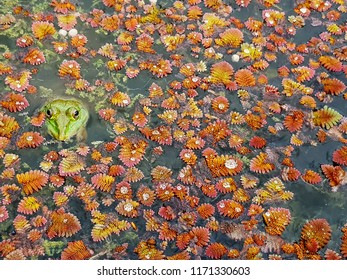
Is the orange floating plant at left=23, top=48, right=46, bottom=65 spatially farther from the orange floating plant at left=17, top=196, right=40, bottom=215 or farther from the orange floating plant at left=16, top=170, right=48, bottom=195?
the orange floating plant at left=17, top=196, right=40, bottom=215

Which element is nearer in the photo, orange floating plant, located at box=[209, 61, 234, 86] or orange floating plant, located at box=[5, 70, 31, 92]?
orange floating plant, located at box=[5, 70, 31, 92]

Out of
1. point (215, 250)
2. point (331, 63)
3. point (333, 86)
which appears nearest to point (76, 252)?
point (215, 250)

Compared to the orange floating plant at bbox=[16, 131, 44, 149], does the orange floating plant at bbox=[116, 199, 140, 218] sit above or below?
below

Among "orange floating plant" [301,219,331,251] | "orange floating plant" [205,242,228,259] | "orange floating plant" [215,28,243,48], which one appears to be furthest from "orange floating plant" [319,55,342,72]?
"orange floating plant" [205,242,228,259]

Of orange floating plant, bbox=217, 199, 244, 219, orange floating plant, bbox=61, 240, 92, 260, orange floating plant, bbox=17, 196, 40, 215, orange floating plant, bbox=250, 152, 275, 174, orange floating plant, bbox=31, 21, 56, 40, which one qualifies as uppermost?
orange floating plant, bbox=31, 21, 56, 40

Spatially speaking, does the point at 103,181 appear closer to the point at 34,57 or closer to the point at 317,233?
the point at 34,57
